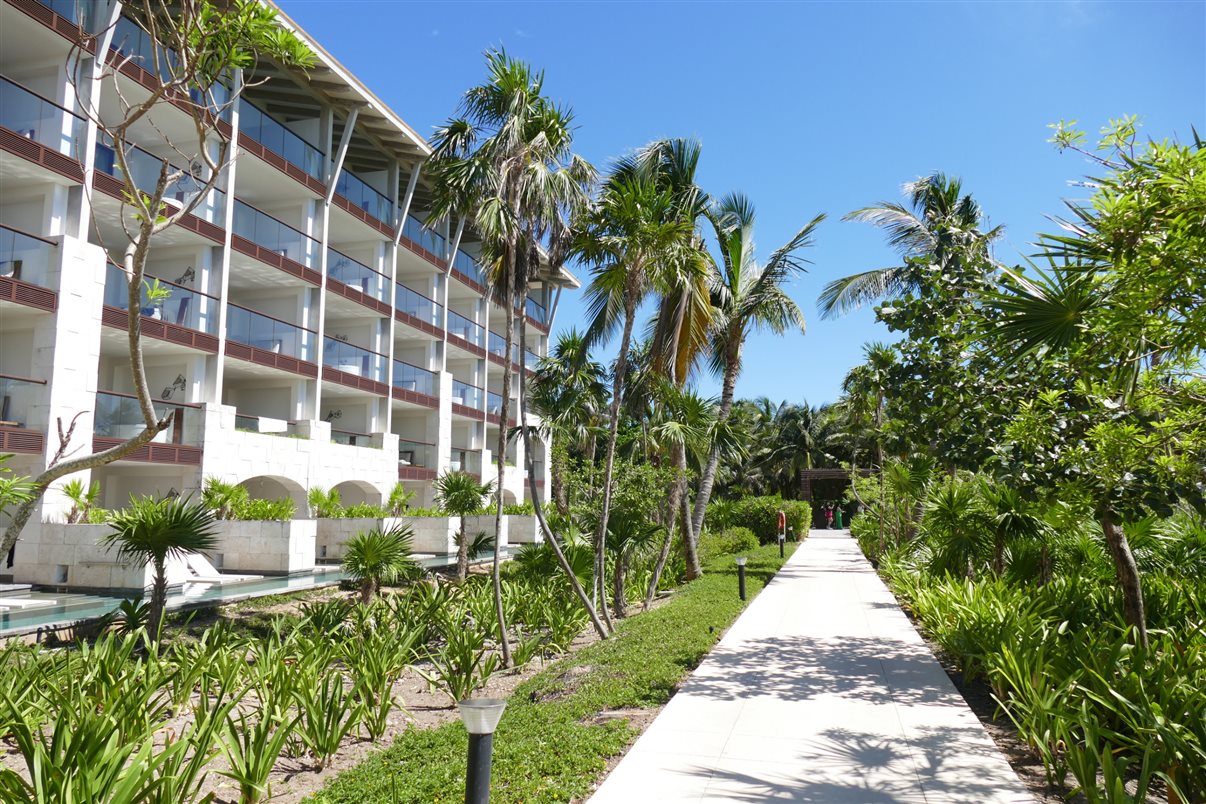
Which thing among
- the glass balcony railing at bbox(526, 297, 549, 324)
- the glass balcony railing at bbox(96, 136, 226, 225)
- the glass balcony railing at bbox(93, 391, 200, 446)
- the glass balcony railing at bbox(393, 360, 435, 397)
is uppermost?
the glass balcony railing at bbox(526, 297, 549, 324)

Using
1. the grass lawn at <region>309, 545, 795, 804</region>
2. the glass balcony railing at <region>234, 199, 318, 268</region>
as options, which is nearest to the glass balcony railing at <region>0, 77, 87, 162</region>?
the glass balcony railing at <region>234, 199, 318, 268</region>

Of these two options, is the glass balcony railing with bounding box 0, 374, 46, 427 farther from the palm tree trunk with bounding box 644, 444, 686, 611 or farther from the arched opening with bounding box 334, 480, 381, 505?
the palm tree trunk with bounding box 644, 444, 686, 611

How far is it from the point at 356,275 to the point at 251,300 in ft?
12.3

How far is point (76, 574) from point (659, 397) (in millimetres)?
11446

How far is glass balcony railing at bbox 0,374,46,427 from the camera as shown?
15.9 meters

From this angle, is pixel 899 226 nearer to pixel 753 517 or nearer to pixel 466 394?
pixel 753 517

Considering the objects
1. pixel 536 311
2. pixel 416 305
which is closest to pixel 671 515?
pixel 416 305

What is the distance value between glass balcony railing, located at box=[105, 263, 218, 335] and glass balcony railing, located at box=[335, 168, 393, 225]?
7.93m

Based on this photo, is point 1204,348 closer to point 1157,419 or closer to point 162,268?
point 1157,419

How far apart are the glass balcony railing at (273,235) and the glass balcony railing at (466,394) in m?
10.5

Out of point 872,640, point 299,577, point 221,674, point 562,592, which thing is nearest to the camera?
point 221,674

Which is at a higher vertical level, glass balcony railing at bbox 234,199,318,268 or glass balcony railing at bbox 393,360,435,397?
glass balcony railing at bbox 234,199,318,268

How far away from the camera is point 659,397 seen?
15141 millimetres

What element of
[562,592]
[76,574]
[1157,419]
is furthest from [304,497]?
[1157,419]
